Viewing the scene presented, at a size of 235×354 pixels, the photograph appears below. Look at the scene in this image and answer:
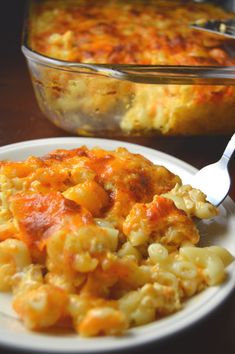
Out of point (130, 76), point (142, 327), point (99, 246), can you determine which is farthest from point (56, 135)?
point (142, 327)

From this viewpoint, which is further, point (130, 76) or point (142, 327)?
point (130, 76)

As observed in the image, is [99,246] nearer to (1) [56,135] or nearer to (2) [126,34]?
(1) [56,135]

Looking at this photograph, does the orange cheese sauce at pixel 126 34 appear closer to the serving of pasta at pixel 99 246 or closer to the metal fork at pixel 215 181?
the metal fork at pixel 215 181

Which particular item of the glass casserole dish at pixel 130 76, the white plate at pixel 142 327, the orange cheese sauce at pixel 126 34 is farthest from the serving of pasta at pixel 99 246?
the orange cheese sauce at pixel 126 34

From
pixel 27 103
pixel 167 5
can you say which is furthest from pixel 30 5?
pixel 167 5

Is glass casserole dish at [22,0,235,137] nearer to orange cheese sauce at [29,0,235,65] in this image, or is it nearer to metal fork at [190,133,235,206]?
orange cheese sauce at [29,0,235,65]

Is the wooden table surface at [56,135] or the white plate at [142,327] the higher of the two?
the white plate at [142,327]

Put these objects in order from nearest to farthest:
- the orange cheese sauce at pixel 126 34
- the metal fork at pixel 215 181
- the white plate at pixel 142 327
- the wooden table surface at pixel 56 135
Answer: the white plate at pixel 142 327, the wooden table surface at pixel 56 135, the metal fork at pixel 215 181, the orange cheese sauce at pixel 126 34
